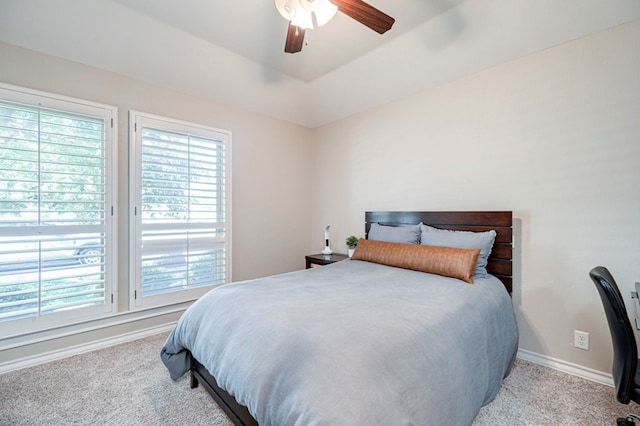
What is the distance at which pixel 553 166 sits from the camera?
220 centimetres

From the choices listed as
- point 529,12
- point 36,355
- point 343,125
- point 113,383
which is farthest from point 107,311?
point 529,12

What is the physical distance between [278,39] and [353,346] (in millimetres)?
2679

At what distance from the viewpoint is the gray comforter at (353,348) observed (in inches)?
39.0

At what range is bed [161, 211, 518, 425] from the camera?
1.00m

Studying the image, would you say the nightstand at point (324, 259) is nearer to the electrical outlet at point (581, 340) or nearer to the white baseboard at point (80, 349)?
the white baseboard at point (80, 349)

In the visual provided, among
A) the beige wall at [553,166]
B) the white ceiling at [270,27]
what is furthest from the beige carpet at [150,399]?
the white ceiling at [270,27]

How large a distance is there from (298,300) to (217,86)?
2.61 meters

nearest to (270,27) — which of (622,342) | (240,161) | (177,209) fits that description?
(240,161)

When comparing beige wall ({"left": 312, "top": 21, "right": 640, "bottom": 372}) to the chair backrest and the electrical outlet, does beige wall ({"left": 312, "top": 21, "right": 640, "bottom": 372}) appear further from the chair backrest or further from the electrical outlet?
the chair backrest

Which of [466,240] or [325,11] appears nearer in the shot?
[325,11]

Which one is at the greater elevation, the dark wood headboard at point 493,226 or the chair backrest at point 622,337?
the dark wood headboard at point 493,226

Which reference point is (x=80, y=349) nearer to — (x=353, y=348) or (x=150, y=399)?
(x=150, y=399)

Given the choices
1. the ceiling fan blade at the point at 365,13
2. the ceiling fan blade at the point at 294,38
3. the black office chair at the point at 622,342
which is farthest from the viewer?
the ceiling fan blade at the point at 294,38

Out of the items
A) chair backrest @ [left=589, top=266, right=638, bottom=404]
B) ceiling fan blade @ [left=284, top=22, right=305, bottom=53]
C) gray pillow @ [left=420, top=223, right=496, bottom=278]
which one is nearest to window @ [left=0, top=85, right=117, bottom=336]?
ceiling fan blade @ [left=284, top=22, right=305, bottom=53]
